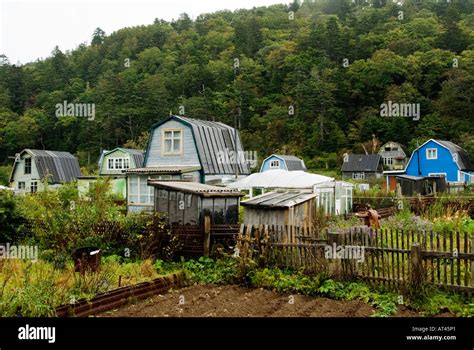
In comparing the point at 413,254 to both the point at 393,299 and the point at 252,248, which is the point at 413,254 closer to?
the point at 393,299

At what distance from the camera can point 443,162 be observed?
36969mm

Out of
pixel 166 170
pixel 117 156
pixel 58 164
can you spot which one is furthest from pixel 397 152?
pixel 166 170

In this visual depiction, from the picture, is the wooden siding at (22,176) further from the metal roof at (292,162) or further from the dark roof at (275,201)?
the dark roof at (275,201)

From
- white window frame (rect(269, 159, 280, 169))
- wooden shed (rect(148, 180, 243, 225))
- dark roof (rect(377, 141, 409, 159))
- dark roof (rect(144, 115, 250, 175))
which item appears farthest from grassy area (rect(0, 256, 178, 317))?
dark roof (rect(377, 141, 409, 159))

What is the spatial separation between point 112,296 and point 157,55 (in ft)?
34.3

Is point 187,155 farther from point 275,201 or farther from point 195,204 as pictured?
point 275,201

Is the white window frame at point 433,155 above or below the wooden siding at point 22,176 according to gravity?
above

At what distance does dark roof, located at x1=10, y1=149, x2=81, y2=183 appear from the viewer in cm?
2719

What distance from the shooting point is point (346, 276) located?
7684mm

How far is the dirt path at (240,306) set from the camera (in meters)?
6.21

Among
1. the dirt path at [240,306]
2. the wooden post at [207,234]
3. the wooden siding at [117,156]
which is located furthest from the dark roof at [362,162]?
the dirt path at [240,306]

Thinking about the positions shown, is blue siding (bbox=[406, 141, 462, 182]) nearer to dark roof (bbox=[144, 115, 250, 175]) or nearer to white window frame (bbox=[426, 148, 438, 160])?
white window frame (bbox=[426, 148, 438, 160])

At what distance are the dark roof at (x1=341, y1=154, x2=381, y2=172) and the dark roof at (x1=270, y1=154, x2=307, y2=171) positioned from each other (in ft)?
26.5

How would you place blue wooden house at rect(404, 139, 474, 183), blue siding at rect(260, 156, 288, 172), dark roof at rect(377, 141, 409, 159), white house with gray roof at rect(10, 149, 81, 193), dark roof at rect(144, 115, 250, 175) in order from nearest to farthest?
dark roof at rect(144, 115, 250, 175) < white house with gray roof at rect(10, 149, 81, 193) < blue wooden house at rect(404, 139, 474, 183) < blue siding at rect(260, 156, 288, 172) < dark roof at rect(377, 141, 409, 159)
